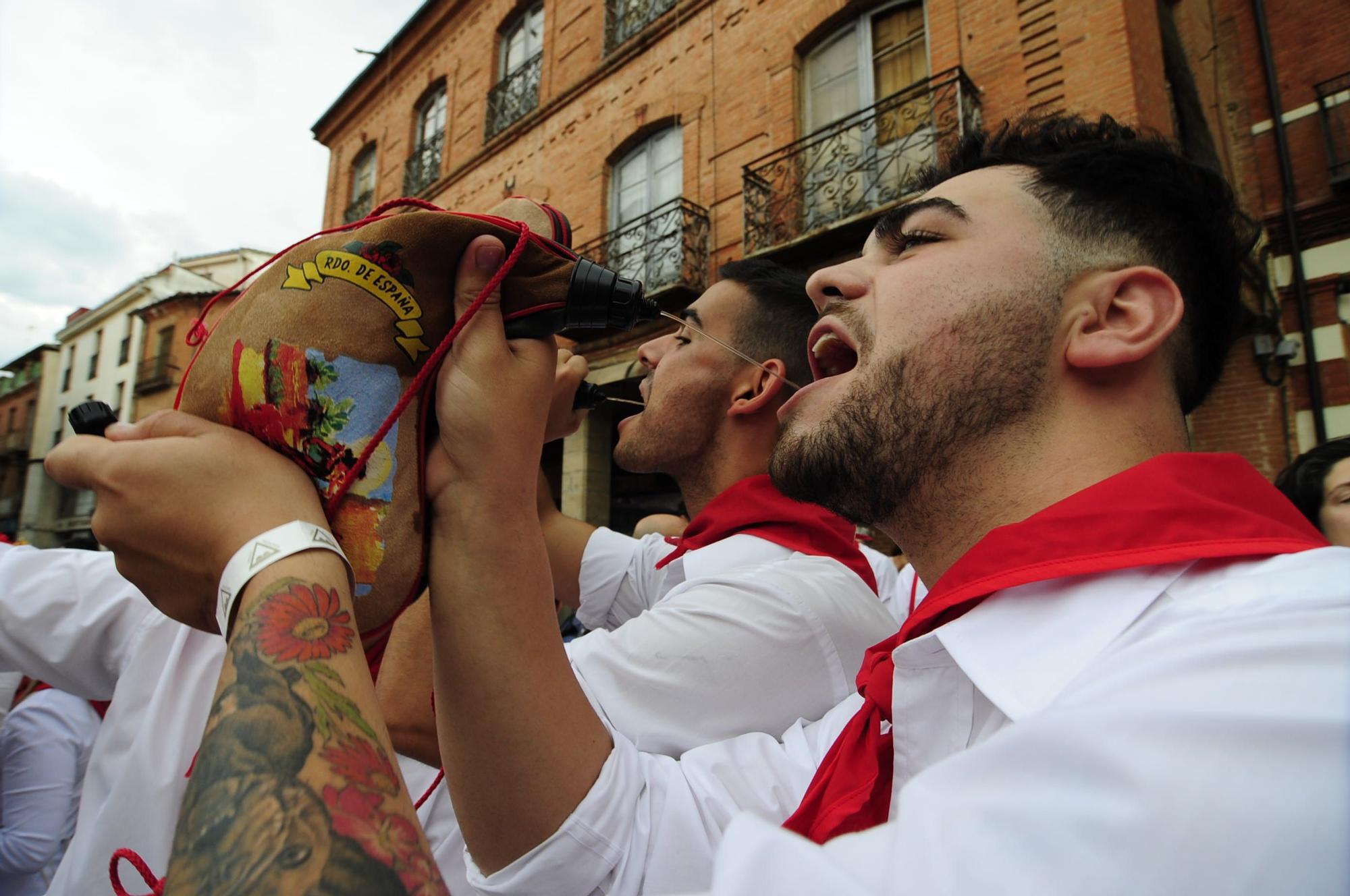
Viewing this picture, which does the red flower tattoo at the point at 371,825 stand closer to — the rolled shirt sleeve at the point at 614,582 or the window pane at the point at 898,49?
the rolled shirt sleeve at the point at 614,582

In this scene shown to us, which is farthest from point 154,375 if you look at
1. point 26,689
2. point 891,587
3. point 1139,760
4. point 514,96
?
point 1139,760

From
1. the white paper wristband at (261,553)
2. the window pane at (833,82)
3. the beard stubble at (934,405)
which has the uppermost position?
the window pane at (833,82)

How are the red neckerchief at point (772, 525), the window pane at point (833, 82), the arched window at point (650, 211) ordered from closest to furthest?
the red neckerchief at point (772, 525), the window pane at point (833, 82), the arched window at point (650, 211)

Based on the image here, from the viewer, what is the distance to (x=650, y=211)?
8.89 metres

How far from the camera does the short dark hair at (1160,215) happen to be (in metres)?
1.46

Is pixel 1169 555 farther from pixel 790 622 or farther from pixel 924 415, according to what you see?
pixel 790 622

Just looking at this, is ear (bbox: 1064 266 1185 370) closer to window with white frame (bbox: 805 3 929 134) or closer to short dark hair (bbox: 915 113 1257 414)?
short dark hair (bbox: 915 113 1257 414)

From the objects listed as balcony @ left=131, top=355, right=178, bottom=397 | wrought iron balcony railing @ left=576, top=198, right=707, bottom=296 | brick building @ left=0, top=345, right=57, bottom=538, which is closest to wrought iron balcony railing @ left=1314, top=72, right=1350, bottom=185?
wrought iron balcony railing @ left=576, top=198, right=707, bottom=296

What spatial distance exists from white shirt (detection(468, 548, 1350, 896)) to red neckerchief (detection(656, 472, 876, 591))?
1.10 m

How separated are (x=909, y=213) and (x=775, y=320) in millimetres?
1085

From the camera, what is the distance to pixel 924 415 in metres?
1.30

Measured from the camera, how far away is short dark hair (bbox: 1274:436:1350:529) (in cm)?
275

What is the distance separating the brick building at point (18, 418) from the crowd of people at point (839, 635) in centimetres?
4016

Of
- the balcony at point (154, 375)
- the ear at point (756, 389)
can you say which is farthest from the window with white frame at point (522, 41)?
the balcony at point (154, 375)
